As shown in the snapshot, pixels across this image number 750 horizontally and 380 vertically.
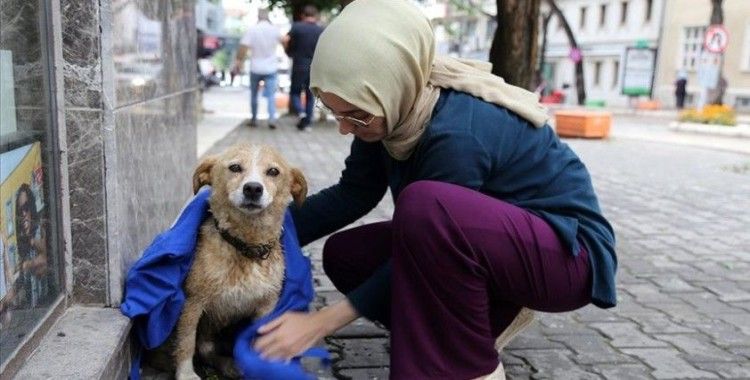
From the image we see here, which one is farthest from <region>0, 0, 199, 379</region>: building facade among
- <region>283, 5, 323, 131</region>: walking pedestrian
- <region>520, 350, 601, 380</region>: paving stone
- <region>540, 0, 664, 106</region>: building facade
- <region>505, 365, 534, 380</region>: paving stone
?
<region>540, 0, 664, 106</region>: building facade

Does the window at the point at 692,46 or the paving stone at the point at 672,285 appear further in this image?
the window at the point at 692,46

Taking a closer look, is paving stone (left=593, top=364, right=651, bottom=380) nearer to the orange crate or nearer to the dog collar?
the dog collar

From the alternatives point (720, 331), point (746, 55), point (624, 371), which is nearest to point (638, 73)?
point (746, 55)

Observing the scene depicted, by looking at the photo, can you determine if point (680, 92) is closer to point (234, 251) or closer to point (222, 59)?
point (234, 251)

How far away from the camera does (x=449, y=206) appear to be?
212cm

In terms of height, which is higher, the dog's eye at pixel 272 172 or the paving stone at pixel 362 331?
the dog's eye at pixel 272 172

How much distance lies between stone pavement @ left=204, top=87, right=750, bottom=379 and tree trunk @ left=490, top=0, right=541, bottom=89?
1.43m

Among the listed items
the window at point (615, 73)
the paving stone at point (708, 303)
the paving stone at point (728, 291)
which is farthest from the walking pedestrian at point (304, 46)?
the window at point (615, 73)

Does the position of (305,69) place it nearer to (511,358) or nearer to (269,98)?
(269,98)

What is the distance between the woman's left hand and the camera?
2.16 m

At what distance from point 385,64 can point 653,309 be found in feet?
8.24

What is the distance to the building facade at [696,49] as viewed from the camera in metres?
33.3

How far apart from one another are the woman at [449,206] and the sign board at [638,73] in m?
31.7

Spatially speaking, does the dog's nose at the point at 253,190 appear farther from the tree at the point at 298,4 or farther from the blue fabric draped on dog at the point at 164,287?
the tree at the point at 298,4
